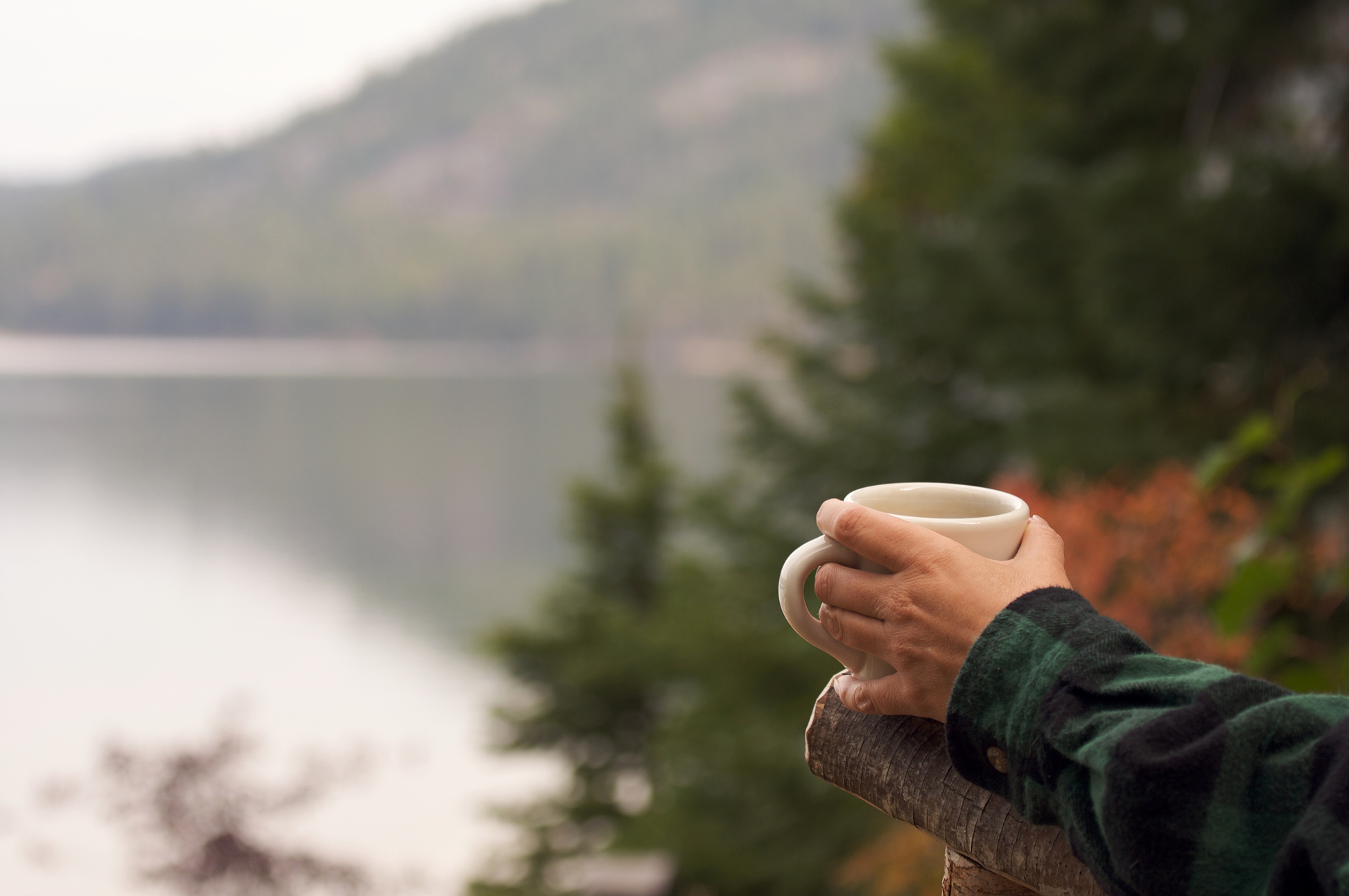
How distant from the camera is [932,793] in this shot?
678mm

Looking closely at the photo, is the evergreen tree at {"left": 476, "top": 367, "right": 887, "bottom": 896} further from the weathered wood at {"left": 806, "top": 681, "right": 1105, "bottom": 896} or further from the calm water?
the weathered wood at {"left": 806, "top": 681, "right": 1105, "bottom": 896}

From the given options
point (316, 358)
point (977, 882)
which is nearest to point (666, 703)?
point (977, 882)

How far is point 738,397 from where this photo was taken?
32.6 ft

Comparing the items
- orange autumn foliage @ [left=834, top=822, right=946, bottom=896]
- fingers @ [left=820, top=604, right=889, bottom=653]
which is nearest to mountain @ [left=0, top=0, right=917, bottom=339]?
orange autumn foliage @ [left=834, top=822, right=946, bottom=896]

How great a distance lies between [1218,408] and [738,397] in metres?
5.02

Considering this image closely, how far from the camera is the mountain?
201 ft

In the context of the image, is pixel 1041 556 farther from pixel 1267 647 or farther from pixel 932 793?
pixel 1267 647

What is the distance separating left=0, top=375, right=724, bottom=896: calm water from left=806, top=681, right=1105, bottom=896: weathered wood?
5065 mm

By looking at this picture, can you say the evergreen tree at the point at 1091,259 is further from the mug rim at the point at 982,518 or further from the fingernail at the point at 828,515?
the fingernail at the point at 828,515

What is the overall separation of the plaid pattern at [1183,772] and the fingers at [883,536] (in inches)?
4.4

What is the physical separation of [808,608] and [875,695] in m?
0.07

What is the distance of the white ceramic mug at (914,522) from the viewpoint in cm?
71

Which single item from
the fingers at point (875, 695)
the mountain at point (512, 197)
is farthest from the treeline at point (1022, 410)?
the fingers at point (875, 695)

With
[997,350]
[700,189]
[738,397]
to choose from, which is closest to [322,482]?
[738,397]
